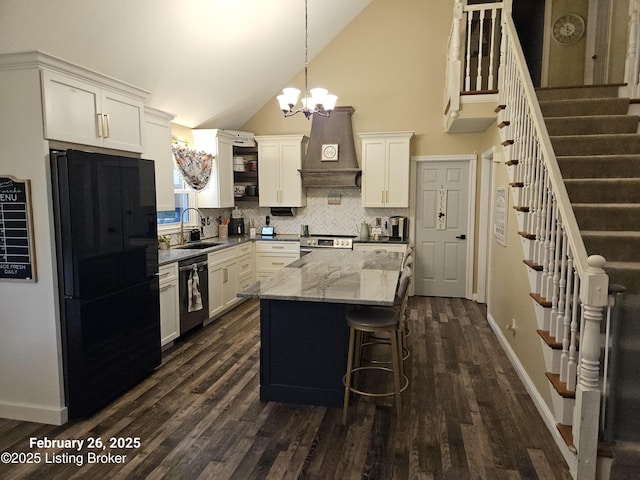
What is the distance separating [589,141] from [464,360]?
222 cm

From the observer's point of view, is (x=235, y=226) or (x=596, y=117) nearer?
(x=596, y=117)

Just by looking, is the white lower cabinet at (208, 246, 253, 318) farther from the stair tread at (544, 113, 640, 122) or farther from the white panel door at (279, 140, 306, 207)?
the stair tread at (544, 113, 640, 122)

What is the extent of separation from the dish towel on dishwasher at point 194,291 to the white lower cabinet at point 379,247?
2.32 metres

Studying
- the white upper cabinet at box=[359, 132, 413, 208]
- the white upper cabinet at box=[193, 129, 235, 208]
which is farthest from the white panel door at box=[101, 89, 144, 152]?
the white upper cabinet at box=[359, 132, 413, 208]

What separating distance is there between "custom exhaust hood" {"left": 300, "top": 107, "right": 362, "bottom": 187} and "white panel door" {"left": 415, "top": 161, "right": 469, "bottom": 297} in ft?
3.39

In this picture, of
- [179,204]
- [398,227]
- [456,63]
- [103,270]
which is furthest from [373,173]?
[103,270]

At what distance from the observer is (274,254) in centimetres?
607

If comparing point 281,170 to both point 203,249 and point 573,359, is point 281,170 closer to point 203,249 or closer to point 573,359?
point 203,249

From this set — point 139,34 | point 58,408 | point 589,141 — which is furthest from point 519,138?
point 58,408

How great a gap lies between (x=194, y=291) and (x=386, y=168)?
316cm

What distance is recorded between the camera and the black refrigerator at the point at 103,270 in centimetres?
266

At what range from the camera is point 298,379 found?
298 cm

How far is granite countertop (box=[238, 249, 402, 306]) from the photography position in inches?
103

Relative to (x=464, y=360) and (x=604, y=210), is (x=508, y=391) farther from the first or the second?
(x=604, y=210)
